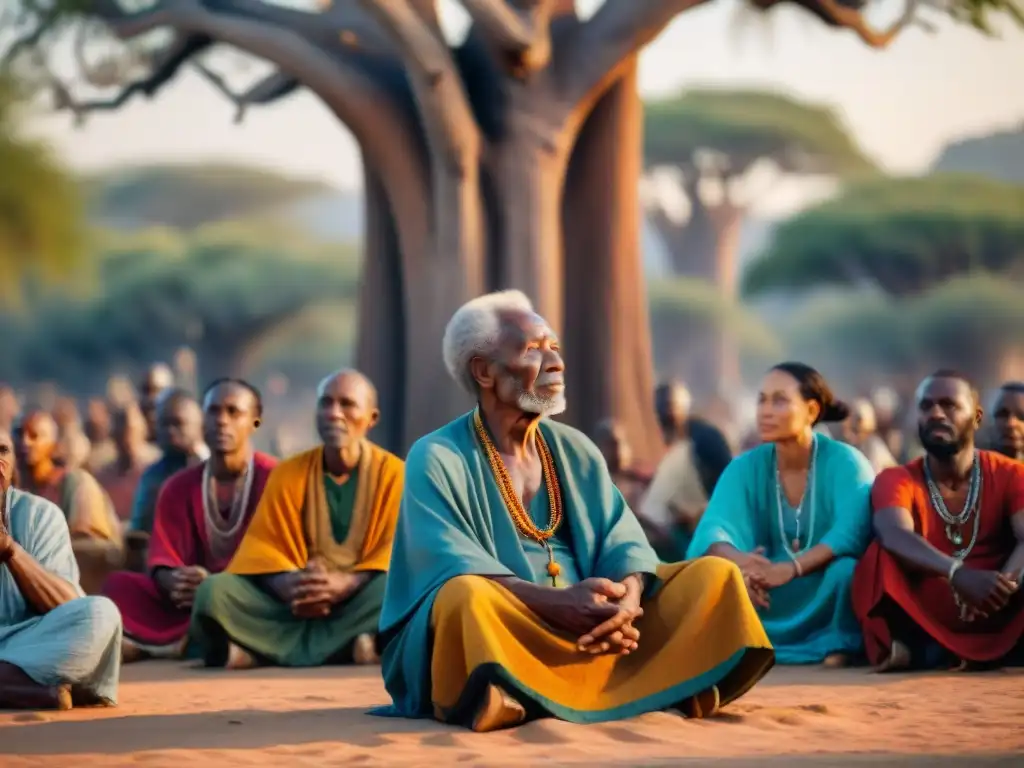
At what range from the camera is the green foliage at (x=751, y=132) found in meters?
54.2

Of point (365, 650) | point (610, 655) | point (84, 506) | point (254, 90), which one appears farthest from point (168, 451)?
point (254, 90)

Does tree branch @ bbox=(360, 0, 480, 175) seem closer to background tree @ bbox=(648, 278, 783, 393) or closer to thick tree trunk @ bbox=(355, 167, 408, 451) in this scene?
thick tree trunk @ bbox=(355, 167, 408, 451)

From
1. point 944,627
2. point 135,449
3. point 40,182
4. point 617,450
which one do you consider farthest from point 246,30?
point 40,182

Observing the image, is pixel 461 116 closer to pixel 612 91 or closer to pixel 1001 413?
pixel 612 91

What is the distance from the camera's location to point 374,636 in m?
11.1

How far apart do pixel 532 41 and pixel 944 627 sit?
7717 millimetres

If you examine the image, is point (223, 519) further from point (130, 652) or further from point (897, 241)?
point (897, 241)

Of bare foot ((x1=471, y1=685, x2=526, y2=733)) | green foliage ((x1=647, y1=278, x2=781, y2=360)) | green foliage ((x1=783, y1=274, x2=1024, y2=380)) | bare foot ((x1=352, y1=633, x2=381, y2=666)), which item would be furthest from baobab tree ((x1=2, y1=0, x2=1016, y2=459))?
green foliage ((x1=647, y1=278, x2=781, y2=360))

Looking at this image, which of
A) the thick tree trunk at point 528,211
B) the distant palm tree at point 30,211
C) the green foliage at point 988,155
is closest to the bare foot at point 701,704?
the thick tree trunk at point 528,211

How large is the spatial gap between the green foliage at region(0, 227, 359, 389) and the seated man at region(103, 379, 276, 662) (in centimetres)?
4034

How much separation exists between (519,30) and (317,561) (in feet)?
21.8

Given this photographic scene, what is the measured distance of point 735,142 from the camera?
55.3 m

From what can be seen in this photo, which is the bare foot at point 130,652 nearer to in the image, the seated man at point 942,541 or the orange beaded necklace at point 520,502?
the orange beaded necklace at point 520,502

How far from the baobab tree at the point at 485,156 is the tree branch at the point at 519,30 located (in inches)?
0.7
